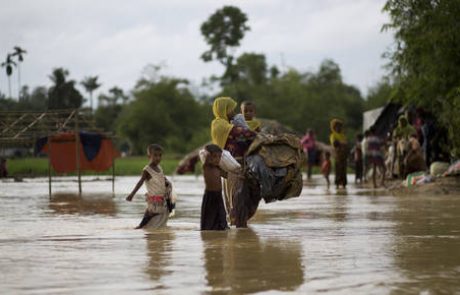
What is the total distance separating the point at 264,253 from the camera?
8.77 metres

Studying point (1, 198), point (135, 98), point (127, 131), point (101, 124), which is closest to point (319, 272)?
point (1, 198)

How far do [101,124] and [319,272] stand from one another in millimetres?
125933

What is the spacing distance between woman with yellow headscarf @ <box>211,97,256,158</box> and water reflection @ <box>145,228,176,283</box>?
1209mm

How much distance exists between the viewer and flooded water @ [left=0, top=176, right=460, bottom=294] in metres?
6.91

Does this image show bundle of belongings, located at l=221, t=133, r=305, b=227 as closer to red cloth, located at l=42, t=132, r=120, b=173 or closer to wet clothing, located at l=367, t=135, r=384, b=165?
wet clothing, located at l=367, t=135, r=384, b=165

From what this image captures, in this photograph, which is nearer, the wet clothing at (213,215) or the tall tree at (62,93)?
the wet clothing at (213,215)

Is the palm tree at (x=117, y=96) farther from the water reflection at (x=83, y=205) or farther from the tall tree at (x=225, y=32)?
the water reflection at (x=83, y=205)

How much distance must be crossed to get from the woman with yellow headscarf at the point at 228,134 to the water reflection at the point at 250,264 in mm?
1781

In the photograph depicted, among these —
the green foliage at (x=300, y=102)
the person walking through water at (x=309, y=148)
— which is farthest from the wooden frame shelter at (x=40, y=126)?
the green foliage at (x=300, y=102)

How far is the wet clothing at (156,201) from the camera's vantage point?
12.6 metres

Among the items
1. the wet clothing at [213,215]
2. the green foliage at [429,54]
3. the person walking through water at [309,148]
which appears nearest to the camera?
the wet clothing at [213,215]

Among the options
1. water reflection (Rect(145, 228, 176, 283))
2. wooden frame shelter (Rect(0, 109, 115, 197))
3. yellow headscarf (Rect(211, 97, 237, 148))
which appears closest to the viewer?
water reflection (Rect(145, 228, 176, 283))

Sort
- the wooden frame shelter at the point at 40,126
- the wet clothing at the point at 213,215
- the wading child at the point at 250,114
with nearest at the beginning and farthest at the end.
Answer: the wet clothing at the point at 213,215 → the wading child at the point at 250,114 → the wooden frame shelter at the point at 40,126

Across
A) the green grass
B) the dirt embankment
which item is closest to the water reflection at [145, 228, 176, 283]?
the dirt embankment
